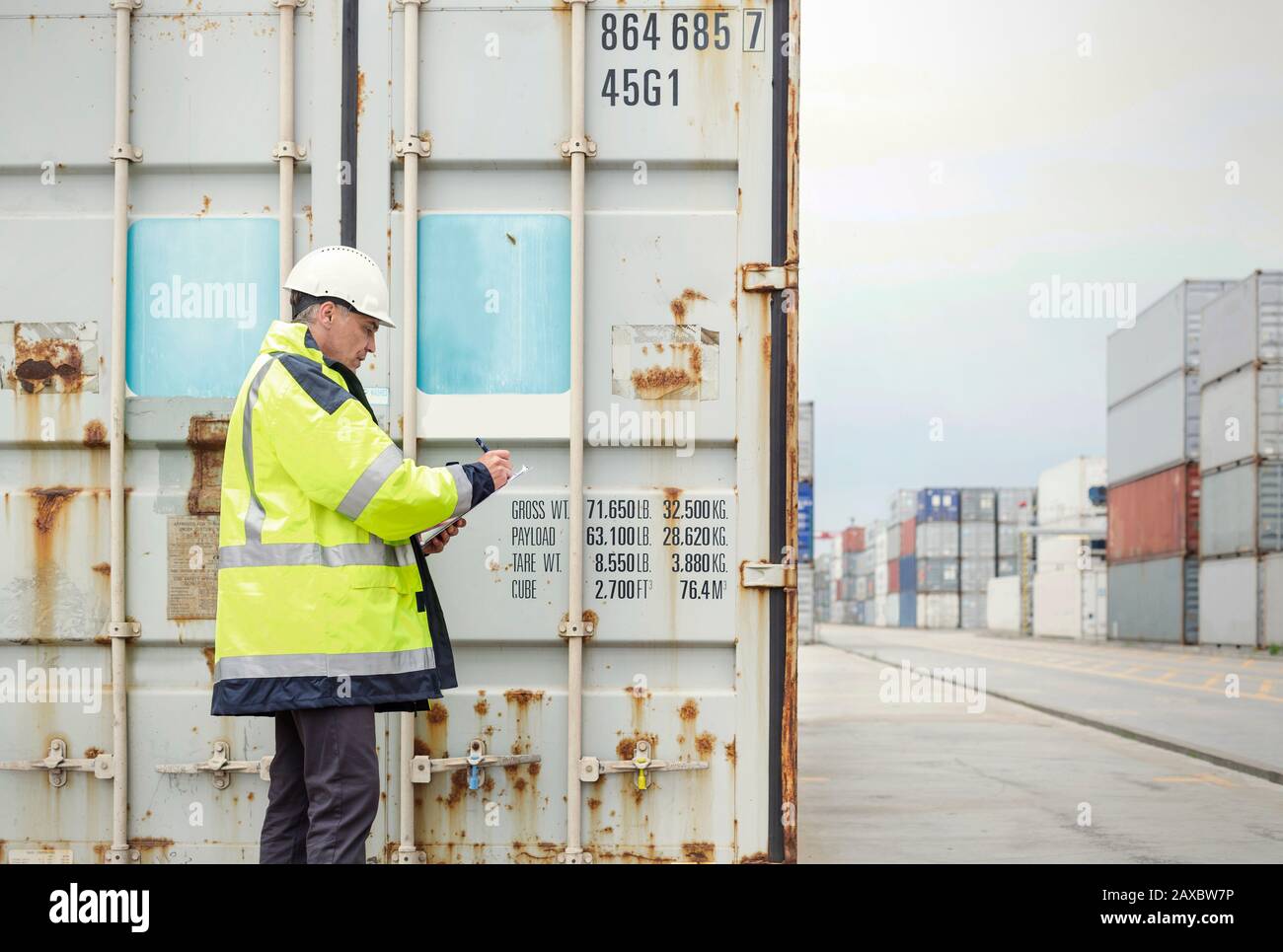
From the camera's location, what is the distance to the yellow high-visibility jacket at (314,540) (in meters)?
3.35

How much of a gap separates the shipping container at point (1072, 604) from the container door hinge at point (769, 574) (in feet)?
155

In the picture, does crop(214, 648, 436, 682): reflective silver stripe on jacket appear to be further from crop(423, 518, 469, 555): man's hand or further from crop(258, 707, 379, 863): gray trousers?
crop(423, 518, 469, 555): man's hand

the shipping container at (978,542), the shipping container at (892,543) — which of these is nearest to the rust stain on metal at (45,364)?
the shipping container at (978,542)

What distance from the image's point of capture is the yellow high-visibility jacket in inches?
132

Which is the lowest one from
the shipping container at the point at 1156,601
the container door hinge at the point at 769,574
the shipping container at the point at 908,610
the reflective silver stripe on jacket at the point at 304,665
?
the shipping container at the point at 908,610

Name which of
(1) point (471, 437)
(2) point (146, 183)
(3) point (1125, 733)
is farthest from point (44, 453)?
(3) point (1125, 733)

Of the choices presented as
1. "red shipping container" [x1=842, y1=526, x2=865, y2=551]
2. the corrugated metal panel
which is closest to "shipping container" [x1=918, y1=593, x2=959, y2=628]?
"red shipping container" [x1=842, y1=526, x2=865, y2=551]

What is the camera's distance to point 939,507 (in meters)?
77.6

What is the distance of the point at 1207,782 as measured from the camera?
9625mm

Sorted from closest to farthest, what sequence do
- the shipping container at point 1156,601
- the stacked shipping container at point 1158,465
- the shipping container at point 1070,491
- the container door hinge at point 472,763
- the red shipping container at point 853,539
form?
the container door hinge at point 472,763 → the shipping container at point 1156,601 → the stacked shipping container at point 1158,465 → the shipping container at point 1070,491 → the red shipping container at point 853,539

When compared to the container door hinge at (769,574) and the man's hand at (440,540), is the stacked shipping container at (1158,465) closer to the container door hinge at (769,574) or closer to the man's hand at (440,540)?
the container door hinge at (769,574)

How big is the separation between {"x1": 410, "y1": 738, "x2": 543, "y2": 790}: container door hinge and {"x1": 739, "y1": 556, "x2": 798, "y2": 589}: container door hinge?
940mm

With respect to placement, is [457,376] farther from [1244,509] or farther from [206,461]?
[1244,509]

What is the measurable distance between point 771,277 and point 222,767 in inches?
97.8
